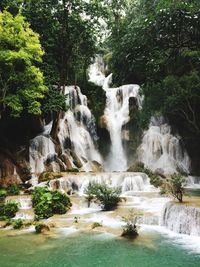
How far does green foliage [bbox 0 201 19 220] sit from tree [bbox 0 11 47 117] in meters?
6.29

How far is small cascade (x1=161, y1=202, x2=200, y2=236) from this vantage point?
40.4ft

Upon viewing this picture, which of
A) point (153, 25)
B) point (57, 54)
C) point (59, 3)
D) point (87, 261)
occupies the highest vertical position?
point (59, 3)

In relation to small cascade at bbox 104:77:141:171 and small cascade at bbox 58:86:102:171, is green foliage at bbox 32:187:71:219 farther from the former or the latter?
small cascade at bbox 104:77:141:171

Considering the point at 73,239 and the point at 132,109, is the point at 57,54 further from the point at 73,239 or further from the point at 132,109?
the point at 73,239

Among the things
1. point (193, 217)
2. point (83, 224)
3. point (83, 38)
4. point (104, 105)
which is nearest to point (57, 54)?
point (83, 38)

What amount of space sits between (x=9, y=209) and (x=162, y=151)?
18338 millimetres

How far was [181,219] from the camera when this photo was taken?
12.8 meters

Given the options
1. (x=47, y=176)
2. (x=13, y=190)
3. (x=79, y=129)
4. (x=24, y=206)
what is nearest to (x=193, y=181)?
(x=79, y=129)

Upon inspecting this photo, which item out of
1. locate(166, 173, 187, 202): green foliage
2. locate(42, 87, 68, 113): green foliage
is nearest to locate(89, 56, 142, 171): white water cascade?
locate(42, 87, 68, 113): green foliage

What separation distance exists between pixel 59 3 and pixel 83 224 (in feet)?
66.3

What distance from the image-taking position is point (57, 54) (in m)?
29.8

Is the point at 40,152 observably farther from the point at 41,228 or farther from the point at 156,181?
the point at 41,228

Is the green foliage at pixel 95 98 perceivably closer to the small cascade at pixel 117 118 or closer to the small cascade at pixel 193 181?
the small cascade at pixel 117 118

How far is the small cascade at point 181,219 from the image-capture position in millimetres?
12305
